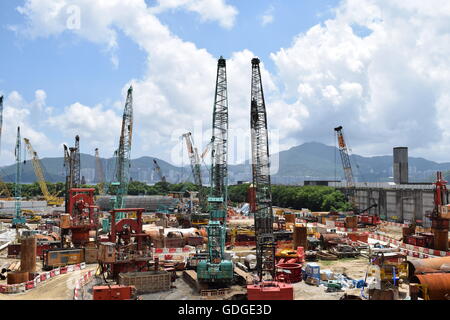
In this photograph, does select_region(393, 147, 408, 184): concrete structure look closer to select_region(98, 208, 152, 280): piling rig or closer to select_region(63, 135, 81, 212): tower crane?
select_region(63, 135, 81, 212): tower crane

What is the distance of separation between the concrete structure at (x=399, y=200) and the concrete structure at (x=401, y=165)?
1852cm

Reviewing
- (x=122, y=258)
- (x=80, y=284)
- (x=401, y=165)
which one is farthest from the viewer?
(x=401, y=165)

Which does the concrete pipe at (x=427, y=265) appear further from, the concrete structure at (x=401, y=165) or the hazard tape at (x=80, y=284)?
the concrete structure at (x=401, y=165)

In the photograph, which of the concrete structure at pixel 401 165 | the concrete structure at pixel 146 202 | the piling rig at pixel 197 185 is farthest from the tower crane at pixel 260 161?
the concrete structure at pixel 146 202

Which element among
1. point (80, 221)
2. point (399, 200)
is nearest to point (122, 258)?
point (80, 221)

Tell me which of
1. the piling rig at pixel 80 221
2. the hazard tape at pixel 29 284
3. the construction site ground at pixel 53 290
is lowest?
the construction site ground at pixel 53 290

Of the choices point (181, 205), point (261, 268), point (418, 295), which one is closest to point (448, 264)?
point (418, 295)

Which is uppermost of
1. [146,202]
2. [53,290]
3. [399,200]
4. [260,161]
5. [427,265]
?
[260,161]

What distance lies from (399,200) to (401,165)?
105ft

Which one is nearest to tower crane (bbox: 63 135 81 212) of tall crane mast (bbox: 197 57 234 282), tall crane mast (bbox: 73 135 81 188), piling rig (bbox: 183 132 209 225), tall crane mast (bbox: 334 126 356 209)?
tall crane mast (bbox: 73 135 81 188)

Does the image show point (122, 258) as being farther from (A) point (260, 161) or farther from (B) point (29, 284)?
(A) point (260, 161)

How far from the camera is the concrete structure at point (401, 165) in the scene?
120m

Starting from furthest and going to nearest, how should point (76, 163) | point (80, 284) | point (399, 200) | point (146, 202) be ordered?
point (146, 202) → point (76, 163) → point (399, 200) → point (80, 284)

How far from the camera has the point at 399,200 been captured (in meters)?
92.1
